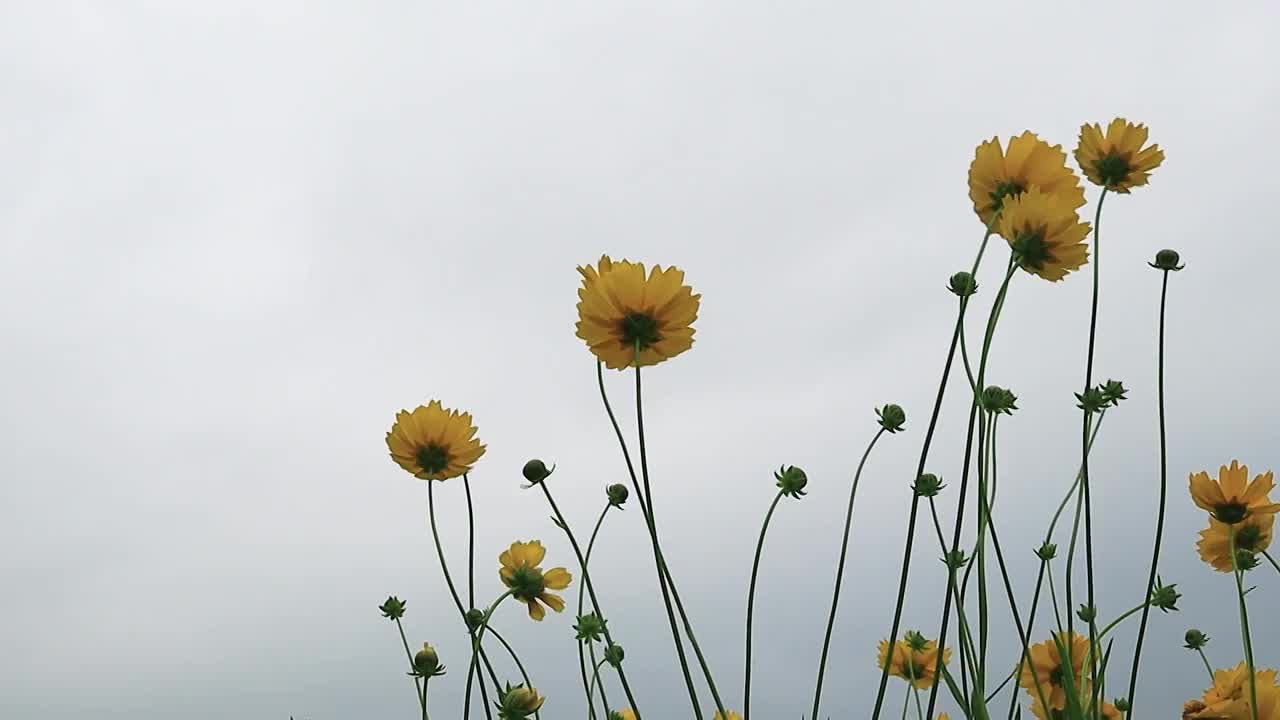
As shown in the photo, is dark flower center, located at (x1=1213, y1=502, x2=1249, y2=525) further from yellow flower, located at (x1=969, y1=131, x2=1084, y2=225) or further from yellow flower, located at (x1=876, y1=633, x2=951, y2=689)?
yellow flower, located at (x1=969, y1=131, x2=1084, y2=225)

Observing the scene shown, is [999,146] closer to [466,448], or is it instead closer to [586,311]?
[586,311]

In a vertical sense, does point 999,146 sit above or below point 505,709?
above

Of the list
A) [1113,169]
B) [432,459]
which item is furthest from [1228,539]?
[432,459]

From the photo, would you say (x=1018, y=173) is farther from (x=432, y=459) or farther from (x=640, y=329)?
(x=432, y=459)

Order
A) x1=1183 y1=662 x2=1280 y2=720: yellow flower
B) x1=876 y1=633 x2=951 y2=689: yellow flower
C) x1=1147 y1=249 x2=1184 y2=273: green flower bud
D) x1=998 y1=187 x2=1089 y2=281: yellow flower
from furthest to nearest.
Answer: x1=876 y1=633 x2=951 y2=689: yellow flower
x1=1147 y1=249 x2=1184 y2=273: green flower bud
x1=1183 y1=662 x2=1280 y2=720: yellow flower
x1=998 y1=187 x2=1089 y2=281: yellow flower

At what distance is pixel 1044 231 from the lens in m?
1.04

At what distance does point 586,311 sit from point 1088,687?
3.14ft

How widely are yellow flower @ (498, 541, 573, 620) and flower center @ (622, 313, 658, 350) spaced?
618 millimetres

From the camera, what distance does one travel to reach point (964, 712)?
1.21 metres

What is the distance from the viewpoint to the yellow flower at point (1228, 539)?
5.42ft

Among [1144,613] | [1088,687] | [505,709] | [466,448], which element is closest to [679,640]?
[505,709]

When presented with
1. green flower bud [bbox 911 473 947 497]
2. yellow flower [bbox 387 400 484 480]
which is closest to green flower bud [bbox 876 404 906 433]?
green flower bud [bbox 911 473 947 497]

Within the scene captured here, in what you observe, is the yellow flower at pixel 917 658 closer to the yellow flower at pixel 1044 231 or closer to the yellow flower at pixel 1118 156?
the yellow flower at pixel 1118 156

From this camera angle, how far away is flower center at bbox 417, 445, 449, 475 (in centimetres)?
146
